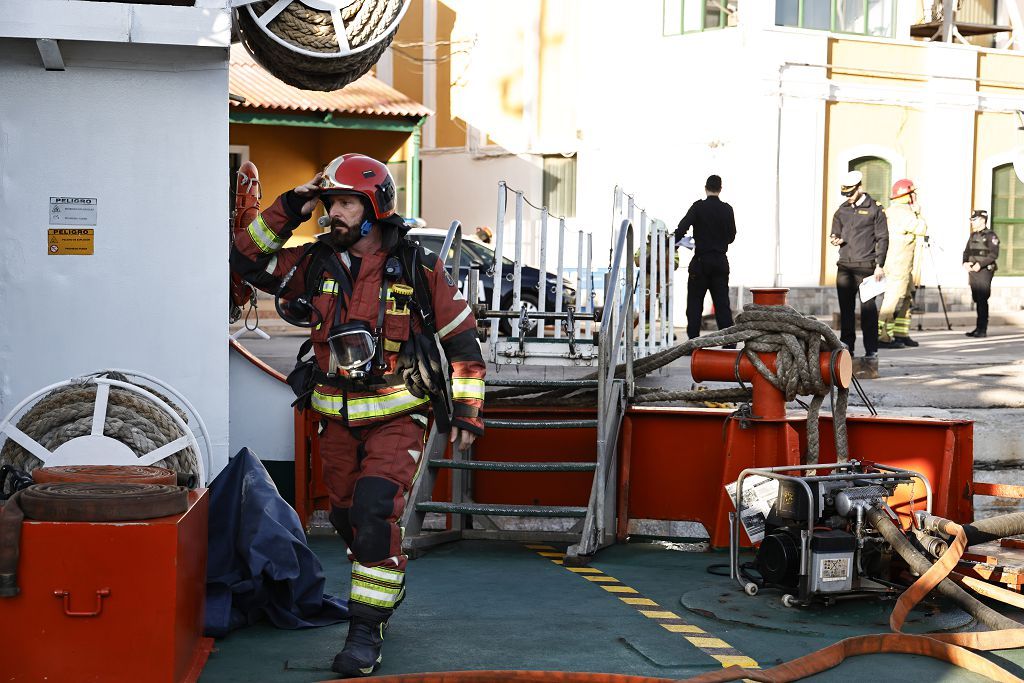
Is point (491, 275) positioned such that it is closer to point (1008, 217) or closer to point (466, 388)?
point (466, 388)

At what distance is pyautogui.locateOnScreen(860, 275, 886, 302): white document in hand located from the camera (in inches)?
512

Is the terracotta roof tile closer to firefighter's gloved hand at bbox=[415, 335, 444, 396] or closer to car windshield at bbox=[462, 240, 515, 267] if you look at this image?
car windshield at bbox=[462, 240, 515, 267]

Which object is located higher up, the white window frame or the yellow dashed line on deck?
the white window frame

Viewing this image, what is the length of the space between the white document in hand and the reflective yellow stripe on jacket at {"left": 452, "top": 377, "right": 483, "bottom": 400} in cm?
840

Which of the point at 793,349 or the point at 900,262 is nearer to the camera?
the point at 793,349

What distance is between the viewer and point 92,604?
171 inches

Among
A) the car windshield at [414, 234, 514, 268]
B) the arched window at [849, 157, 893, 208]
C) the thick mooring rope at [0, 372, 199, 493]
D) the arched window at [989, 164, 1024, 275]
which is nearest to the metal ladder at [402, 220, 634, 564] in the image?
the thick mooring rope at [0, 372, 199, 493]

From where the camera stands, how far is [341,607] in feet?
19.2

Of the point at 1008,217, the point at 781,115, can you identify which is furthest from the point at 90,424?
the point at 1008,217

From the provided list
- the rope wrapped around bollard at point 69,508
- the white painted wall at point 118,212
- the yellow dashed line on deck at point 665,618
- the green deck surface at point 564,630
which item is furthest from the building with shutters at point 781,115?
the rope wrapped around bollard at point 69,508

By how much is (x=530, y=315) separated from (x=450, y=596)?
237cm

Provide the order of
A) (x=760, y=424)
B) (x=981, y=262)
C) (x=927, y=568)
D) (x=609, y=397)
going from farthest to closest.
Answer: (x=981, y=262) < (x=609, y=397) < (x=760, y=424) < (x=927, y=568)

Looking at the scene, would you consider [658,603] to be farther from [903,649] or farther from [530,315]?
[530,315]

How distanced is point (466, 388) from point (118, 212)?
217cm
